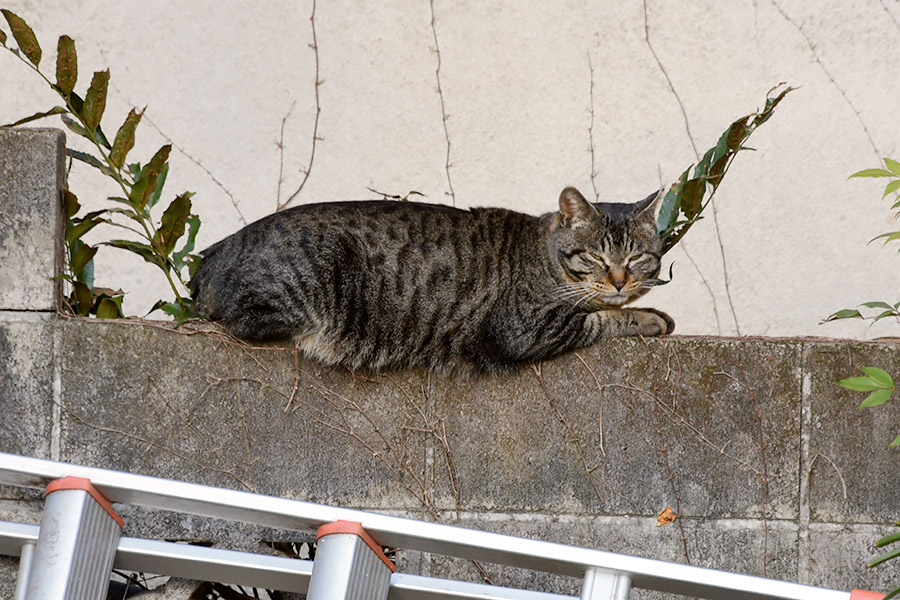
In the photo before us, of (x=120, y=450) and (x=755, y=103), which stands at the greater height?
(x=755, y=103)

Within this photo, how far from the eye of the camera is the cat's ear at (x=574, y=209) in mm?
2930

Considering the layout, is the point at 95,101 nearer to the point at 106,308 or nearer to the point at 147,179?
the point at 147,179

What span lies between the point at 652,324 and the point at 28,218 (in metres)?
1.67

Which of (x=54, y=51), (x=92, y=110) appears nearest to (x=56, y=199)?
(x=92, y=110)

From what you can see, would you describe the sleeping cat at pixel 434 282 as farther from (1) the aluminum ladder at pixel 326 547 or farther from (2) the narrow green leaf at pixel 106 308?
(1) the aluminum ladder at pixel 326 547

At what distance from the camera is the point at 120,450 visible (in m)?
2.44

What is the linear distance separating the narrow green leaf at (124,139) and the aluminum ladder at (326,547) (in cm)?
159

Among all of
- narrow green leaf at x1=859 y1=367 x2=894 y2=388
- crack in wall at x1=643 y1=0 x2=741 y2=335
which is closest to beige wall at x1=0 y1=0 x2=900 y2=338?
crack in wall at x1=643 y1=0 x2=741 y2=335

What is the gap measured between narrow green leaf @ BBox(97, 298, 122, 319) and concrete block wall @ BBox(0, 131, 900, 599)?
0.75 ft

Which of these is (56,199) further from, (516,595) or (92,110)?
(516,595)

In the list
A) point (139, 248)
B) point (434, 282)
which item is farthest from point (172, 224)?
point (434, 282)

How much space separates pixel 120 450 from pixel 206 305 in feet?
1.61

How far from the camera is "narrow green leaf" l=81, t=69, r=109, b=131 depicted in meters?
2.58

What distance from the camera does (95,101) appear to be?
2.61 metres
